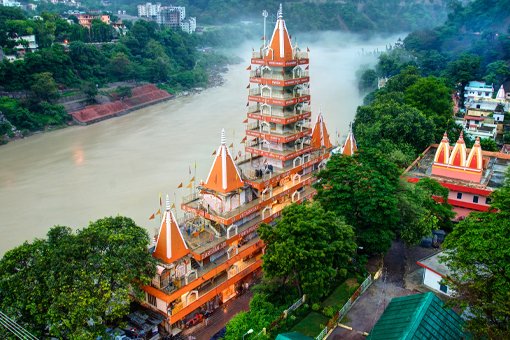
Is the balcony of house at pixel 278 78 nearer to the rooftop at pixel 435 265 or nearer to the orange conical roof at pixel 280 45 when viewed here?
the orange conical roof at pixel 280 45

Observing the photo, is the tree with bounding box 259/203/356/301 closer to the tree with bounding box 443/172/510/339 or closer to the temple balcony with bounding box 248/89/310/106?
the tree with bounding box 443/172/510/339

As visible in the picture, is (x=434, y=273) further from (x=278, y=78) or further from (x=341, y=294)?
(x=278, y=78)

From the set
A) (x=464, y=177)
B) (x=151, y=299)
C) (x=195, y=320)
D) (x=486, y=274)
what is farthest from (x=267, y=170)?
(x=486, y=274)

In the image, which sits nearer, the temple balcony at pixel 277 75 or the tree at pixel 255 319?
the tree at pixel 255 319

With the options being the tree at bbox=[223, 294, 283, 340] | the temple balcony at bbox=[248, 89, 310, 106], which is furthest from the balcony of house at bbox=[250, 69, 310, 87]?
the tree at bbox=[223, 294, 283, 340]

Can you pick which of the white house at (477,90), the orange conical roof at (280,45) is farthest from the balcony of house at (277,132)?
the white house at (477,90)

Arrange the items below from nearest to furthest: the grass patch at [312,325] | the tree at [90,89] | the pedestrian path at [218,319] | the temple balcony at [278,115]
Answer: the grass patch at [312,325] → the pedestrian path at [218,319] → the temple balcony at [278,115] → the tree at [90,89]
